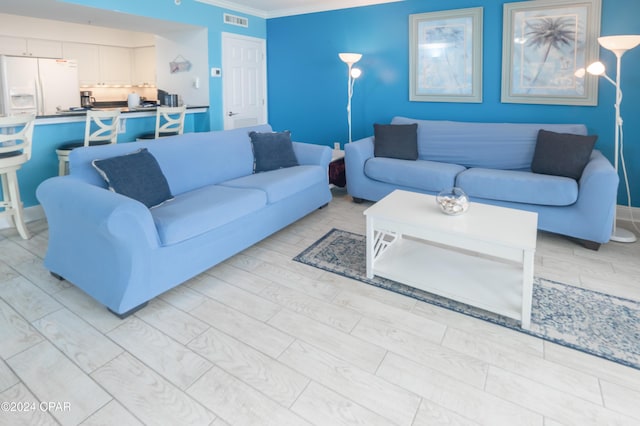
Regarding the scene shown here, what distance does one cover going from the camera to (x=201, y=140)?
3428mm

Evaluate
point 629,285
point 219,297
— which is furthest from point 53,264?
point 629,285

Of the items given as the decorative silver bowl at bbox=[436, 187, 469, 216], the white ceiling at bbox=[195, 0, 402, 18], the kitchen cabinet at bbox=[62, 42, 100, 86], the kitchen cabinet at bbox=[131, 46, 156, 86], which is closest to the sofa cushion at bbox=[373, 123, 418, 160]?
the white ceiling at bbox=[195, 0, 402, 18]

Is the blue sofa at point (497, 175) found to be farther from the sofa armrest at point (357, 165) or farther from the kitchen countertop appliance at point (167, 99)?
the kitchen countertop appliance at point (167, 99)

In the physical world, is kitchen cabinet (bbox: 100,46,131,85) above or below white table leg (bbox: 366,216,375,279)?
above

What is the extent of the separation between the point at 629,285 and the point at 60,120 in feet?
15.8

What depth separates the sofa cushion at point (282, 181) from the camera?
319 cm

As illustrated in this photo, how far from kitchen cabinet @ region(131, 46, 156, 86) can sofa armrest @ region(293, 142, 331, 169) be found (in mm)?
4888

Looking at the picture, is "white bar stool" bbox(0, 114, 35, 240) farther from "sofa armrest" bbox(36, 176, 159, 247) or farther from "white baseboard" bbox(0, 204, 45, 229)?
"sofa armrest" bbox(36, 176, 159, 247)

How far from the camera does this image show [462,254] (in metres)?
2.80

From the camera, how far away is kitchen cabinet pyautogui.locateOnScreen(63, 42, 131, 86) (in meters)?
6.81

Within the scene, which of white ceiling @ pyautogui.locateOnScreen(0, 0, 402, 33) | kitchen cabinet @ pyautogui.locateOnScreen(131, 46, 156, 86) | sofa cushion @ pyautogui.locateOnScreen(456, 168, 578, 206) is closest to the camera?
sofa cushion @ pyautogui.locateOnScreen(456, 168, 578, 206)

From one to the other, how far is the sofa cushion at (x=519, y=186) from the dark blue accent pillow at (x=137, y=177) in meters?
2.53

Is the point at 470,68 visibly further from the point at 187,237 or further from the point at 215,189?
the point at 187,237

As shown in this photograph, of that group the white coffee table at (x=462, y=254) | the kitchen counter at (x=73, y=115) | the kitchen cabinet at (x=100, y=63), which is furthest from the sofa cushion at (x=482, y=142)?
the kitchen cabinet at (x=100, y=63)
